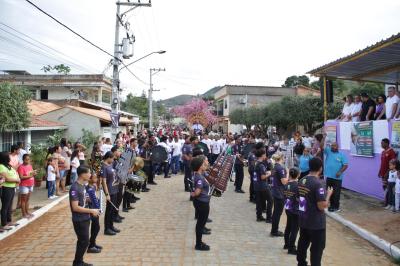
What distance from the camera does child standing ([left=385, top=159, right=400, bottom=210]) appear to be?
30.0 feet

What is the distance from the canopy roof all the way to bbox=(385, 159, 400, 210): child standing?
3.01 m

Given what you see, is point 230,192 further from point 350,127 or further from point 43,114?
point 43,114

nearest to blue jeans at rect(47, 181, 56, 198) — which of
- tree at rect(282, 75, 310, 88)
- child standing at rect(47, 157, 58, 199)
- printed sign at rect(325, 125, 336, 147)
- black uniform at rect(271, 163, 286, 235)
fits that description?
child standing at rect(47, 157, 58, 199)

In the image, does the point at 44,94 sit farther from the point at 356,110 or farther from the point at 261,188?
the point at 261,188

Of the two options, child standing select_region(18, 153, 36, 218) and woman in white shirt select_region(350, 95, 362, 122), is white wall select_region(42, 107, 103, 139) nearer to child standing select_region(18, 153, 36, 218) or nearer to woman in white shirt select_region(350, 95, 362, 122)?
child standing select_region(18, 153, 36, 218)

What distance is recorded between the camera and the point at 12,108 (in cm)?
1131

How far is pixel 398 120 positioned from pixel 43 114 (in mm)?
17996

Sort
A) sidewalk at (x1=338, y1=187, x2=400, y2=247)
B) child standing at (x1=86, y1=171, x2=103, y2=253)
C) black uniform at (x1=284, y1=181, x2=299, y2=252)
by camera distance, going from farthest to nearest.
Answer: sidewalk at (x1=338, y1=187, x2=400, y2=247)
black uniform at (x1=284, y1=181, x2=299, y2=252)
child standing at (x1=86, y1=171, x2=103, y2=253)

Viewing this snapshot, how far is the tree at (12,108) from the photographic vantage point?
1102 centimetres

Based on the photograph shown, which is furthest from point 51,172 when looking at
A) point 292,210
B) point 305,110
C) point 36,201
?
point 305,110

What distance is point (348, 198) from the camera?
11.2m

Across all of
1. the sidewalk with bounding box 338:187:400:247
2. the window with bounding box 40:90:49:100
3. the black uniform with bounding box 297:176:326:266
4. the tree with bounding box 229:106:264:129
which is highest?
the window with bounding box 40:90:49:100

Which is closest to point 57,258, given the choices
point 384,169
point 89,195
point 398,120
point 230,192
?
point 89,195

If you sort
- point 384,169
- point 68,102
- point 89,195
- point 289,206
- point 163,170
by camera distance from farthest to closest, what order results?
point 68,102 < point 163,170 < point 384,169 < point 289,206 < point 89,195
